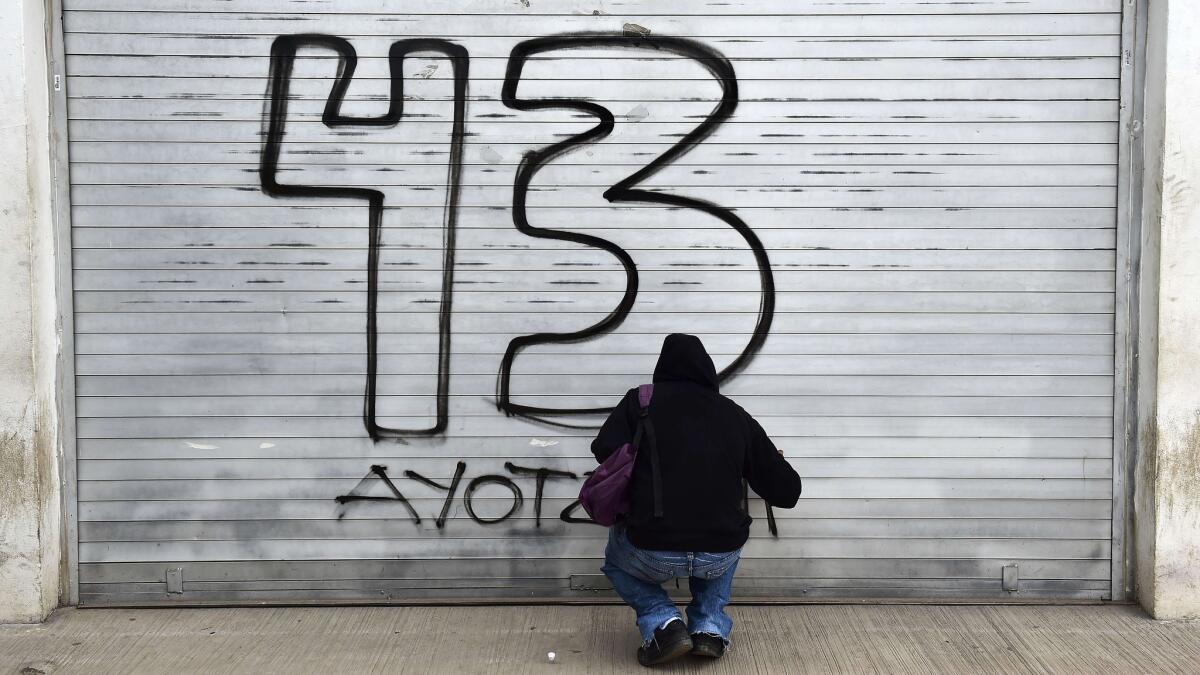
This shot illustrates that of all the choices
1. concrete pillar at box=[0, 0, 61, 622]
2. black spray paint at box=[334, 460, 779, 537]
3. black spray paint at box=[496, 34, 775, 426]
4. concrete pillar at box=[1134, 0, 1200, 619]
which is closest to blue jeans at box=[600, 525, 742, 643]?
black spray paint at box=[334, 460, 779, 537]

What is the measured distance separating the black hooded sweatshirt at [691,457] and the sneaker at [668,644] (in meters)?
0.31

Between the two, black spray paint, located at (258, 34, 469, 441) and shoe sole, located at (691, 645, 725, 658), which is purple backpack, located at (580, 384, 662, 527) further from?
black spray paint, located at (258, 34, 469, 441)

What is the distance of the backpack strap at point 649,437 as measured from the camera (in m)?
3.51

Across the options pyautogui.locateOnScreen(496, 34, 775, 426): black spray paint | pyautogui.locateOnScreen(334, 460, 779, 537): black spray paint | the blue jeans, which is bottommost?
the blue jeans

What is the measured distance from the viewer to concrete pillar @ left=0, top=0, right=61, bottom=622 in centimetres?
394

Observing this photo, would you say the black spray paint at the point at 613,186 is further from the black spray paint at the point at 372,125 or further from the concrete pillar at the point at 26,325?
the concrete pillar at the point at 26,325

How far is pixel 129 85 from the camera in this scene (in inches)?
163

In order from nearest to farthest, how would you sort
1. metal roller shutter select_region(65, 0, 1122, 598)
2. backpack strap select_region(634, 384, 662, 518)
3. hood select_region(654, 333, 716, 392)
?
backpack strap select_region(634, 384, 662, 518) < hood select_region(654, 333, 716, 392) < metal roller shutter select_region(65, 0, 1122, 598)

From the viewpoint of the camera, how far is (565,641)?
392 cm

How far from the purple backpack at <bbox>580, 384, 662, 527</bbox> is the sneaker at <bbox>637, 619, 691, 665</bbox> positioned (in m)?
0.45

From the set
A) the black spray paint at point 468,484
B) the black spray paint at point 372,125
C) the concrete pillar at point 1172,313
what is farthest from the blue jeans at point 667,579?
the concrete pillar at point 1172,313

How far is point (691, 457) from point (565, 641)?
39.7 inches

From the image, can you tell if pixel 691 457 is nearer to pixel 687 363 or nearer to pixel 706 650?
pixel 687 363

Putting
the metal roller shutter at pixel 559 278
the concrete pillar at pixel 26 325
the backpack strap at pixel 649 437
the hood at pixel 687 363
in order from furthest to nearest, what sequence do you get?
the metal roller shutter at pixel 559 278, the concrete pillar at pixel 26 325, the hood at pixel 687 363, the backpack strap at pixel 649 437
